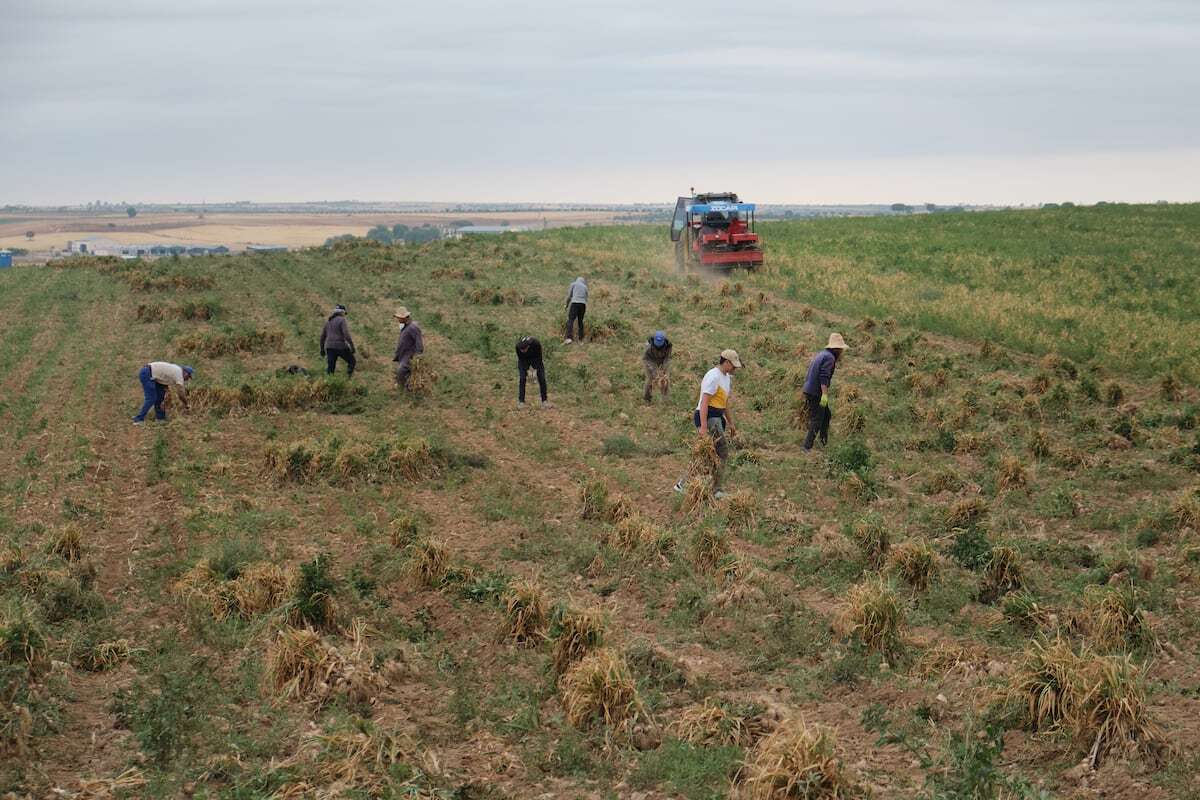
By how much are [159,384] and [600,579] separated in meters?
9.87

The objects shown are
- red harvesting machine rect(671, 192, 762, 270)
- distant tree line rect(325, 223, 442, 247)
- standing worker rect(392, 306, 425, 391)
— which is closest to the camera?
standing worker rect(392, 306, 425, 391)

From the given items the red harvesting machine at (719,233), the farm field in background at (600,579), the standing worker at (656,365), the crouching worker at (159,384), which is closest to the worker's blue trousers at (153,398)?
the crouching worker at (159,384)

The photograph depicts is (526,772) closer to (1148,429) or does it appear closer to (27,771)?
(27,771)

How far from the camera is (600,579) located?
33.0ft

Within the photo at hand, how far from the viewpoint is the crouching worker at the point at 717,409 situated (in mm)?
11883

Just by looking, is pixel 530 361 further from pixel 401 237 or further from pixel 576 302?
pixel 401 237

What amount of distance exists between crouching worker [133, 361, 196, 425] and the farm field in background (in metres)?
0.54

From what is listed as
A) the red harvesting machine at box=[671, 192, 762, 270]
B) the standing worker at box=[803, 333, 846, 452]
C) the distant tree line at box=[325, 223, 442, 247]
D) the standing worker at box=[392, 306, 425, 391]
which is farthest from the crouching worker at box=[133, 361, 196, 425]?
the distant tree line at box=[325, 223, 442, 247]

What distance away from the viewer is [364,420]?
651 inches

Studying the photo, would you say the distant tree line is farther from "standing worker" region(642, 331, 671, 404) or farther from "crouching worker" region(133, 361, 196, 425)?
"standing worker" region(642, 331, 671, 404)

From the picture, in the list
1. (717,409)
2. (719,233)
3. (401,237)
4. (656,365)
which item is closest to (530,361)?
(656,365)

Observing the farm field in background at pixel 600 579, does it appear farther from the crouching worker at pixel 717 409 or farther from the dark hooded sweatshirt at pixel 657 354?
the dark hooded sweatshirt at pixel 657 354

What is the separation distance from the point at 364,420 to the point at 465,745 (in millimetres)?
10214

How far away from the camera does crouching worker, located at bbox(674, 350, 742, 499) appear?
11.9 meters
